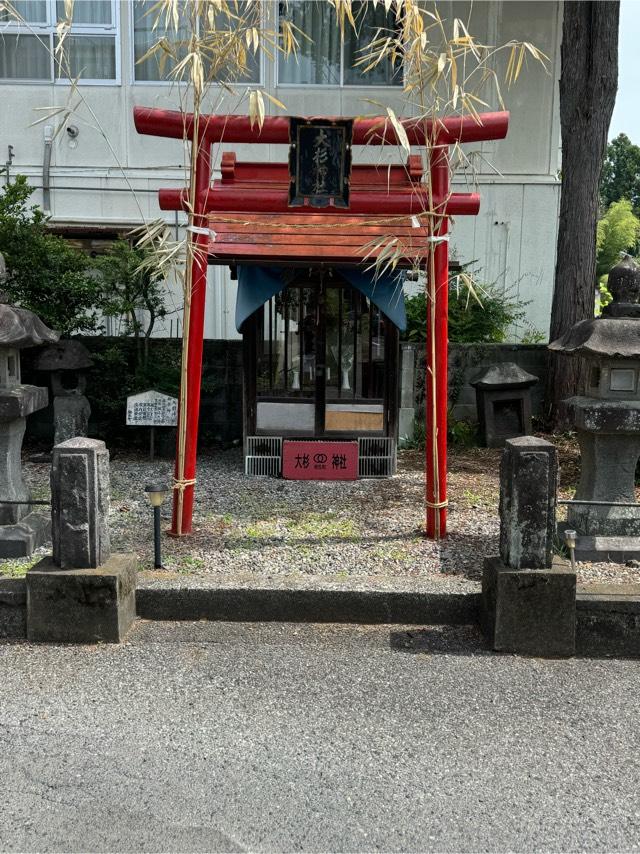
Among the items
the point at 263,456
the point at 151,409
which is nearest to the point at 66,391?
the point at 151,409

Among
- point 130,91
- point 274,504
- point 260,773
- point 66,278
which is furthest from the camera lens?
point 130,91

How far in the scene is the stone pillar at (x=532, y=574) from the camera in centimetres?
417

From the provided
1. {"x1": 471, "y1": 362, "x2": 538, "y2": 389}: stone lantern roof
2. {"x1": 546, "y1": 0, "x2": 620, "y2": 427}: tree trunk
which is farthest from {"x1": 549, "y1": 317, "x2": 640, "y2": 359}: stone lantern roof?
{"x1": 546, "y1": 0, "x2": 620, "y2": 427}: tree trunk

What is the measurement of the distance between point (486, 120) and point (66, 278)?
551 cm

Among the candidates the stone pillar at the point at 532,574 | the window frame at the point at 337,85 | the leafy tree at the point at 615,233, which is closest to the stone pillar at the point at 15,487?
the stone pillar at the point at 532,574

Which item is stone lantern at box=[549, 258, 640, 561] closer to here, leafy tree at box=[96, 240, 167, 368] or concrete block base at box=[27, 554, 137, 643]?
concrete block base at box=[27, 554, 137, 643]

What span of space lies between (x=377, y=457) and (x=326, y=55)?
7926mm

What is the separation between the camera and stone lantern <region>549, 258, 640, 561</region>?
5.49m

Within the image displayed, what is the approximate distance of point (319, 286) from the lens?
26.8 ft

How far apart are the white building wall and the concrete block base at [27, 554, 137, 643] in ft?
27.8

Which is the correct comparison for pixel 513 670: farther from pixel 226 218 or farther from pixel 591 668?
pixel 226 218

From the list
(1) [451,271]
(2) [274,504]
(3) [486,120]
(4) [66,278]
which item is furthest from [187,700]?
(1) [451,271]

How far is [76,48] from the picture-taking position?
12.3 meters

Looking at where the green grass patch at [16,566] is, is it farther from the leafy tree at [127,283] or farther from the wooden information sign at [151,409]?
the leafy tree at [127,283]
